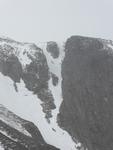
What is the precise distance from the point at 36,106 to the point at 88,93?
2219 cm

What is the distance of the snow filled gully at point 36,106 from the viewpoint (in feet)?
454

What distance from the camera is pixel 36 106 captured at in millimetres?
156000

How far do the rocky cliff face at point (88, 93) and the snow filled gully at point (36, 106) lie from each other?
2.97 metres

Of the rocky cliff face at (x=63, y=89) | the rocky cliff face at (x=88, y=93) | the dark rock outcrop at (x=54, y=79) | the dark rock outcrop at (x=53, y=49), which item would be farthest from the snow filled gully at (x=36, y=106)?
the dark rock outcrop at (x=53, y=49)

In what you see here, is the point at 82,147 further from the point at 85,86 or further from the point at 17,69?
the point at 17,69

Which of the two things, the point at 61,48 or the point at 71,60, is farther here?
the point at 61,48

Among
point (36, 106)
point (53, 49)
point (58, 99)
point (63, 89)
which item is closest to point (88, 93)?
point (63, 89)

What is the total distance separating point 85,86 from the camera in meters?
156

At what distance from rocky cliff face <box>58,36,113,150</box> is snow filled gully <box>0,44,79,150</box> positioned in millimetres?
2967

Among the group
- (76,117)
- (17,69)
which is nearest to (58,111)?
(76,117)

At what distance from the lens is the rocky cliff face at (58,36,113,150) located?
142 m

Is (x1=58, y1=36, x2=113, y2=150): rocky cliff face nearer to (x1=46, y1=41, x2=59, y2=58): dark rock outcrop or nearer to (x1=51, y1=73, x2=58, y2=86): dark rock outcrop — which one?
(x1=51, y1=73, x2=58, y2=86): dark rock outcrop

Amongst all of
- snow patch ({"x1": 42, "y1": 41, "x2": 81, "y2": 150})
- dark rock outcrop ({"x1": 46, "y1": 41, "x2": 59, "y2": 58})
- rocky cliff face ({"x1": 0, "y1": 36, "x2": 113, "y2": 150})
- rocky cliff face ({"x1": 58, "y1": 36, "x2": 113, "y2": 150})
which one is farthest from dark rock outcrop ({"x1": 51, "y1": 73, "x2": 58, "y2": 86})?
dark rock outcrop ({"x1": 46, "y1": 41, "x2": 59, "y2": 58})

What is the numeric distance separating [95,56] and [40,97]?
103 feet
